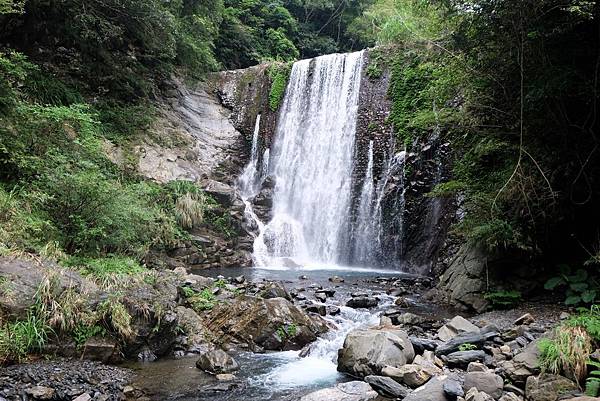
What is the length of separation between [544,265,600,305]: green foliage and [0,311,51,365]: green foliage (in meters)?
7.17

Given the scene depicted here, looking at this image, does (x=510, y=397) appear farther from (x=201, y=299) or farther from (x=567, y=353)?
(x=201, y=299)

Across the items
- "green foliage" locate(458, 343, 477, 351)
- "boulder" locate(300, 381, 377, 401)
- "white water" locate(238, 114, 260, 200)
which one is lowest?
"boulder" locate(300, 381, 377, 401)

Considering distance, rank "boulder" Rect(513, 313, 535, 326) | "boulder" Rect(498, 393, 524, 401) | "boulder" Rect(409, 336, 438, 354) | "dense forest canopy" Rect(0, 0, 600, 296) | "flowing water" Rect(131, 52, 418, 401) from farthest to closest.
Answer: "flowing water" Rect(131, 52, 418, 401) < "dense forest canopy" Rect(0, 0, 600, 296) < "boulder" Rect(513, 313, 535, 326) < "boulder" Rect(409, 336, 438, 354) < "boulder" Rect(498, 393, 524, 401)

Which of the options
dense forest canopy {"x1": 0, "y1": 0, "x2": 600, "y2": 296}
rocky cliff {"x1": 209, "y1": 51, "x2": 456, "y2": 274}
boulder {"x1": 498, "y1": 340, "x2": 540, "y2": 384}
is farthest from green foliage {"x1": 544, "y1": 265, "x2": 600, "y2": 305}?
rocky cliff {"x1": 209, "y1": 51, "x2": 456, "y2": 274}

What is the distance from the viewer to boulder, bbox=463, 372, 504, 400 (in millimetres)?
4340

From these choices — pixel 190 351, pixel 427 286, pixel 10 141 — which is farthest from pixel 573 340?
pixel 10 141

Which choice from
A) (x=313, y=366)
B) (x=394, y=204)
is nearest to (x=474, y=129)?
(x=313, y=366)

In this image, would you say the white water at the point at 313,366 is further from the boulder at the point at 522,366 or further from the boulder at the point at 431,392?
the boulder at the point at 522,366

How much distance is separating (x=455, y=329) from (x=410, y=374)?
1759mm

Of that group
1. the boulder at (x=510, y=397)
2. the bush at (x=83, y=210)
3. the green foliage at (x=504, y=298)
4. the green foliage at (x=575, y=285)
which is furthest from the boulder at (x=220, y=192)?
the boulder at (x=510, y=397)

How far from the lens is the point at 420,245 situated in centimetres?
1304

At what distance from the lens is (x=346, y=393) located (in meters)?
4.65

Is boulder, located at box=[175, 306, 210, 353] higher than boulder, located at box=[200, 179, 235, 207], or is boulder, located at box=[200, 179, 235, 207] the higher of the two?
boulder, located at box=[200, 179, 235, 207]

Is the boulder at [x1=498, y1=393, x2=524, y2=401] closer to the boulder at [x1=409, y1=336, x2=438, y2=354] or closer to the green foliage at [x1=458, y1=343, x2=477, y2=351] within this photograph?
the green foliage at [x1=458, y1=343, x2=477, y2=351]
